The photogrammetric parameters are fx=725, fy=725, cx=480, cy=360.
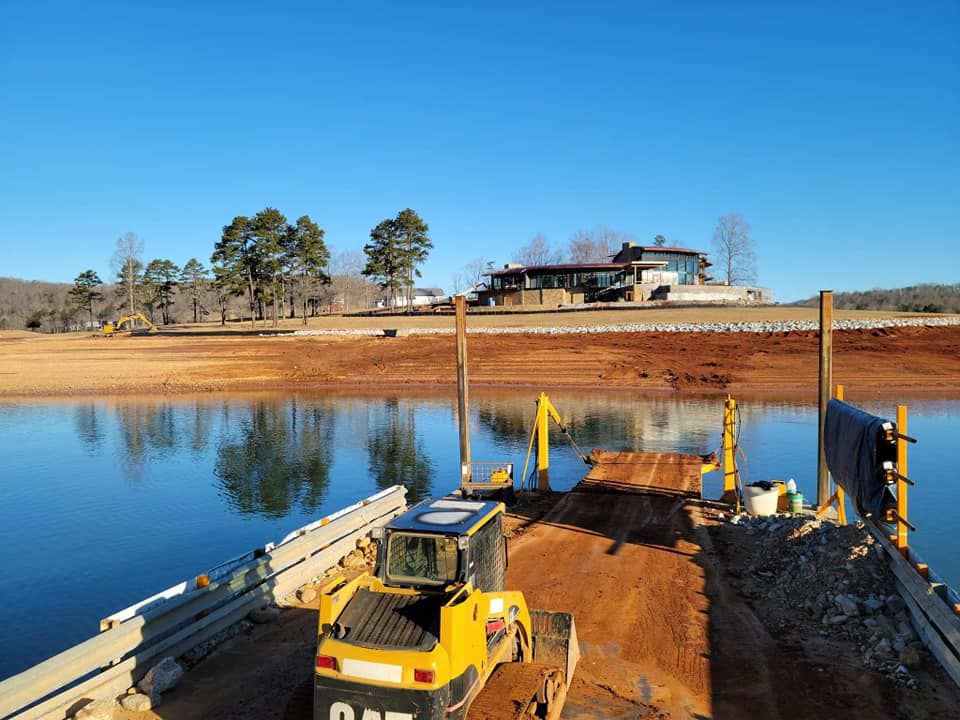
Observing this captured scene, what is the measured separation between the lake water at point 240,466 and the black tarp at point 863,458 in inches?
142

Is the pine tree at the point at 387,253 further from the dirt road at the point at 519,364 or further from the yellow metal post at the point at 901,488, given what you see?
the yellow metal post at the point at 901,488

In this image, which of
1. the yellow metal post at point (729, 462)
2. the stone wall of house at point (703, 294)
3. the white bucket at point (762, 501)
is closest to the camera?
the white bucket at point (762, 501)

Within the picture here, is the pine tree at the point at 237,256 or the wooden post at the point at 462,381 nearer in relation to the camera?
the wooden post at the point at 462,381

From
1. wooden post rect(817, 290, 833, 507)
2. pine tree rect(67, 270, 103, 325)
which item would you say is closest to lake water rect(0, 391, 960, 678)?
wooden post rect(817, 290, 833, 507)

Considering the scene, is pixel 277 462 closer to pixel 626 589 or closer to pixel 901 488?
pixel 626 589

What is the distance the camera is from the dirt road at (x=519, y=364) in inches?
1756

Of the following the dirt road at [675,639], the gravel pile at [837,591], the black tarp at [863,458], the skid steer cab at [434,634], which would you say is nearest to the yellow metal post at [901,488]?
the black tarp at [863,458]

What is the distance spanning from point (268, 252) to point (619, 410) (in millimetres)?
53204

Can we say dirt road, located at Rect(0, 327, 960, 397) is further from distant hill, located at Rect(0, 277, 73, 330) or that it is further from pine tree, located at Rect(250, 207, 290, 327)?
distant hill, located at Rect(0, 277, 73, 330)

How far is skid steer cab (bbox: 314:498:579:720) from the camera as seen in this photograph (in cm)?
596

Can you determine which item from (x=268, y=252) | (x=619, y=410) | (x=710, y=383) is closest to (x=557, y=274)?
(x=268, y=252)

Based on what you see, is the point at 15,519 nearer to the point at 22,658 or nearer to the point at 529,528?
the point at 22,658

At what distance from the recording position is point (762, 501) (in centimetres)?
1627

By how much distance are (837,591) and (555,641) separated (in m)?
4.95
